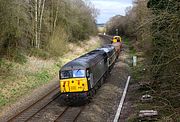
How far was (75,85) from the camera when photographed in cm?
1747

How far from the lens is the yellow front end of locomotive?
17.4 meters

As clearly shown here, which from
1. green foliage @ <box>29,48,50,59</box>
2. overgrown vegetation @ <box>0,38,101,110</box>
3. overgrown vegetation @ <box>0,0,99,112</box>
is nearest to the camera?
overgrown vegetation @ <box>0,38,101,110</box>

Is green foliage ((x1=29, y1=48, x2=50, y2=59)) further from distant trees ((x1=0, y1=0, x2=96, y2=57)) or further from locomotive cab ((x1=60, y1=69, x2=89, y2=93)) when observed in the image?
locomotive cab ((x1=60, y1=69, x2=89, y2=93))

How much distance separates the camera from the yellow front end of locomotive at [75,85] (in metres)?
17.4

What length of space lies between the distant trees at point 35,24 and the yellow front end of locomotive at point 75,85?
7450 millimetres

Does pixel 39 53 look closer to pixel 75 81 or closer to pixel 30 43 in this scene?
pixel 30 43

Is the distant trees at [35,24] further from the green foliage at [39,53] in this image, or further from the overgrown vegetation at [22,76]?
the overgrown vegetation at [22,76]

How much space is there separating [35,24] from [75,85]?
55.6 ft

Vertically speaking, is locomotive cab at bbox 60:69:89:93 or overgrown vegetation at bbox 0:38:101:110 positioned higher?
locomotive cab at bbox 60:69:89:93

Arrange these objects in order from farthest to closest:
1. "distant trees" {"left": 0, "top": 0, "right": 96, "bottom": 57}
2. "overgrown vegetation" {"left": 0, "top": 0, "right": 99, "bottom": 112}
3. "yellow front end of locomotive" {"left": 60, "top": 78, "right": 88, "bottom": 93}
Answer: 1. "distant trees" {"left": 0, "top": 0, "right": 96, "bottom": 57}
2. "overgrown vegetation" {"left": 0, "top": 0, "right": 99, "bottom": 112}
3. "yellow front end of locomotive" {"left": 60, "top": 78, "right": 88, "bottom": 93}

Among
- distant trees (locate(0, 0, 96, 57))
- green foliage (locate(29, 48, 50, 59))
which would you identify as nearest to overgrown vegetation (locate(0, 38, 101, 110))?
green foliage (locate(29, 48, 50, 59))

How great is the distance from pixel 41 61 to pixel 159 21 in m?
22.2

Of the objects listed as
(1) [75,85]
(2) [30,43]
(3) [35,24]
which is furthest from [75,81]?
(2) [30,43]

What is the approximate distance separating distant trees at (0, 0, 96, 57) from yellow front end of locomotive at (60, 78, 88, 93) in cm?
745
